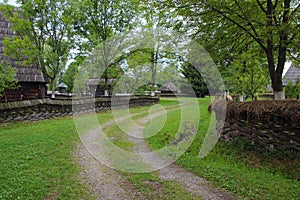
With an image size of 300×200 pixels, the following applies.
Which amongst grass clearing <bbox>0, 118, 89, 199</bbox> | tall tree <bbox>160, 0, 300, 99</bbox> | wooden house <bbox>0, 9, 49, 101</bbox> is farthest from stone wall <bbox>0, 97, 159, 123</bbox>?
tall tree <bbox>160, 0, 300, 99</bbox>

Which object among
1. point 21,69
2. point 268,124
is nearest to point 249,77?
point 268,124

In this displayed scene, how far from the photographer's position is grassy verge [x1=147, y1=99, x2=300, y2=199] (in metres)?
3.69

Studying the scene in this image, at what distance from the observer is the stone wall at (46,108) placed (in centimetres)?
936

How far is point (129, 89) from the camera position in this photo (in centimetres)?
1930

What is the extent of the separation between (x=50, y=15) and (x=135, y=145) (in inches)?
508

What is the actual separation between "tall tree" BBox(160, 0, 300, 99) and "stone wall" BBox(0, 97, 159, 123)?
25.2 feet

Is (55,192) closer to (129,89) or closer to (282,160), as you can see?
(282,160)

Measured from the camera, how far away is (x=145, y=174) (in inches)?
170

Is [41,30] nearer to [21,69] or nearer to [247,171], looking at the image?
[21,69]

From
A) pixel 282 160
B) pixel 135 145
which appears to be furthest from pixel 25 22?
pixel 282 160

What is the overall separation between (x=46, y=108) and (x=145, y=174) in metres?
8.48

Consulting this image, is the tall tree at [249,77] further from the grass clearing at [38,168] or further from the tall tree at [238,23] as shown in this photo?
the grass clearing at [38,168]

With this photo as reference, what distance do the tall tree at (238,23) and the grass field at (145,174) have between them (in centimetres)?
259

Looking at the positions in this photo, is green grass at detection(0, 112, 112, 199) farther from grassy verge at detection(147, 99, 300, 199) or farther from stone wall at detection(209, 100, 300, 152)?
stone wall at detection(209, 100, 300, 152)
